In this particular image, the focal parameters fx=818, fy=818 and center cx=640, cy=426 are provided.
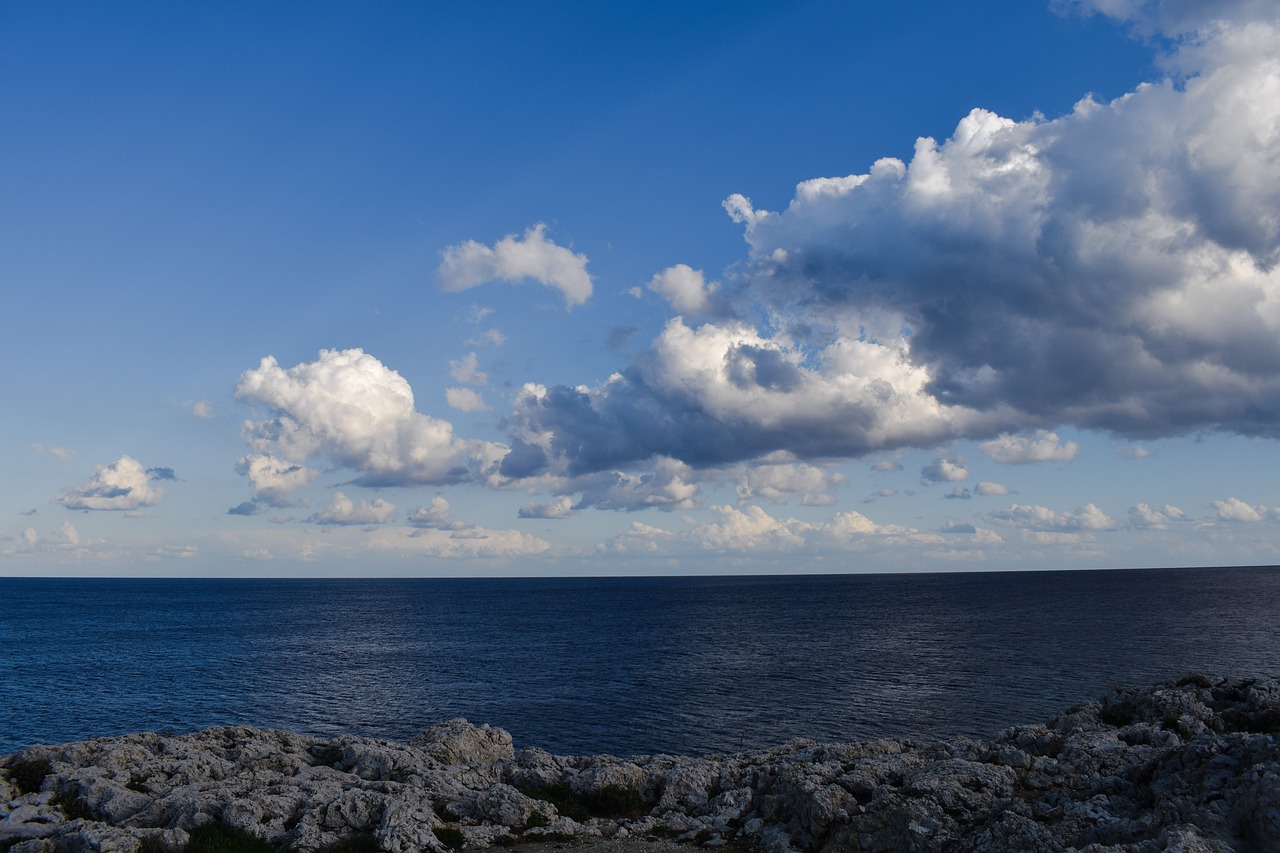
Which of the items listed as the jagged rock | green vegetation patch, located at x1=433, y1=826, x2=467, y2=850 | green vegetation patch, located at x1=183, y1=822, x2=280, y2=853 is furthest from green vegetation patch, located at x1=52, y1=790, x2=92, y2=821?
the jagged rock

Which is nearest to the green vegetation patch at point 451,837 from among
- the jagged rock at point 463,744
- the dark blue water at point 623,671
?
the jagged rock at point 463,744

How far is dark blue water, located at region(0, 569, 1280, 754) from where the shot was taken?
5938cm

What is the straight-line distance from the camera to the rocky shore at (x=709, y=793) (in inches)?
728

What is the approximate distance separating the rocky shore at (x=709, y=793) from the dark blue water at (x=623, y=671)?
925 inches

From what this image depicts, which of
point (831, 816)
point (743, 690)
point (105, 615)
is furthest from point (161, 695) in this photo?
point (105, 615)

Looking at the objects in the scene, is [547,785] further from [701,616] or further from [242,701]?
[701,616]

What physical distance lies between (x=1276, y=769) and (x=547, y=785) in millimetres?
21078

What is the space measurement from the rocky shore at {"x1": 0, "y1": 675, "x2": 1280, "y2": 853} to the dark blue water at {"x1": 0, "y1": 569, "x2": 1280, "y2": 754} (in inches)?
925

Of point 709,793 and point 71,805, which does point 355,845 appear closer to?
point 71,805

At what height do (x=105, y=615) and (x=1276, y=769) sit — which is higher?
(x=1276, y=769)

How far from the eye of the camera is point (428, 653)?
102375mm

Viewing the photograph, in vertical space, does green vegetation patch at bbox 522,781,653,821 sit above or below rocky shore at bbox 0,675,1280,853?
below

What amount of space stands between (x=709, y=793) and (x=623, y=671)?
188ft

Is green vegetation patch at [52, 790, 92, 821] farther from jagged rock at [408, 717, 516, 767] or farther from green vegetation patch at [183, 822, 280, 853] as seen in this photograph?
jagged rock at [408, 717, 516, 767]
